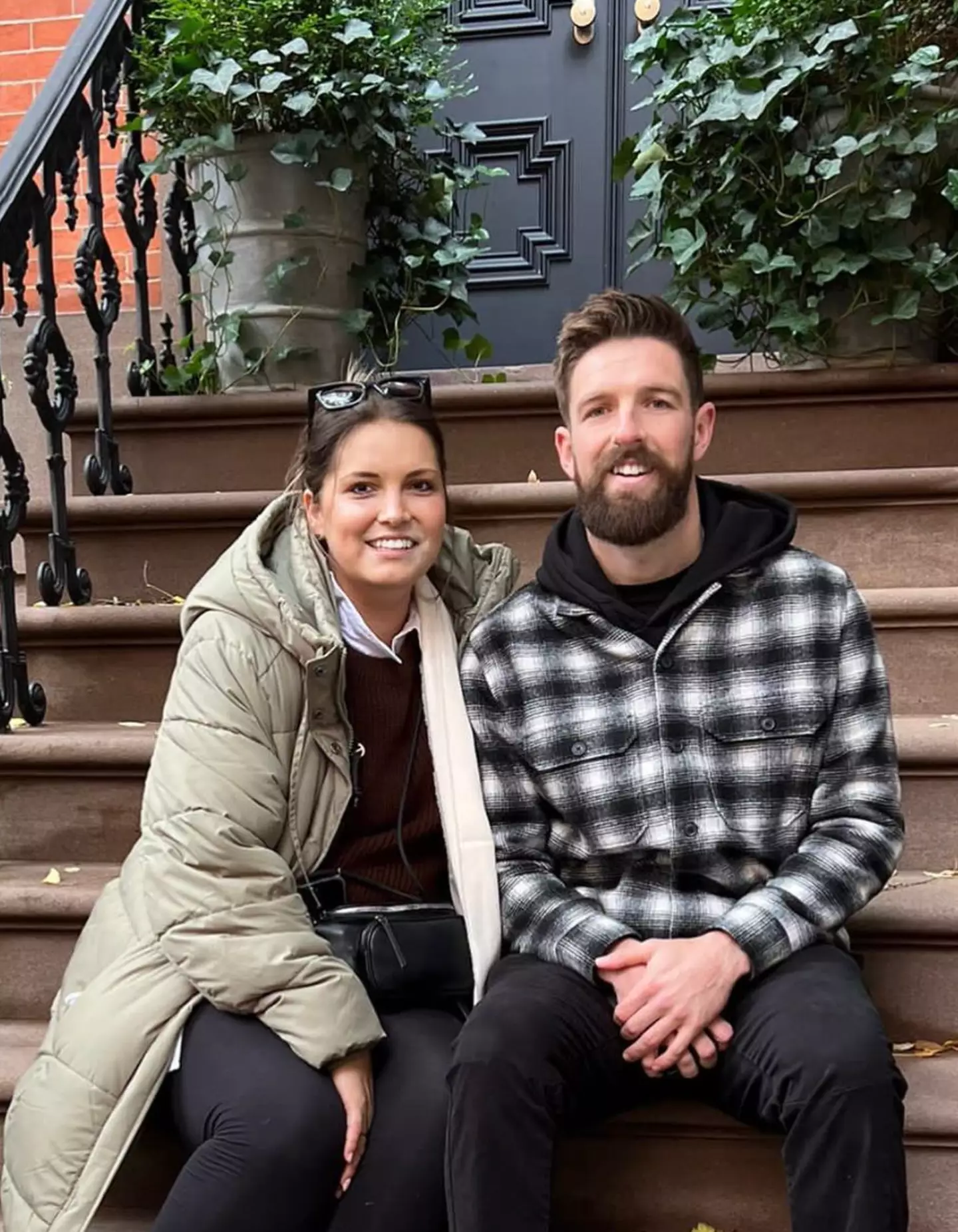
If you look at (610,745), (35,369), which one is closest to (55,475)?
(35,369)

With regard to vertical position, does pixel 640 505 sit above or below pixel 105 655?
above

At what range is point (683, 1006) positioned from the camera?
145 centimetres

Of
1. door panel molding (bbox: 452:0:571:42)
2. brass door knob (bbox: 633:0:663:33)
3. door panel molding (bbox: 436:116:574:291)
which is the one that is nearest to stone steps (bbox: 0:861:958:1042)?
door panel molding (bbox: 436:116:574:291)

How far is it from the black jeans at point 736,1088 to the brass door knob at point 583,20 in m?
3.12

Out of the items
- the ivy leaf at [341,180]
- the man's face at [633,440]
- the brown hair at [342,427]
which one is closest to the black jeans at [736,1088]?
the man's face at [633,440]

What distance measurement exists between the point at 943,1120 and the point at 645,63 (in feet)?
7.51

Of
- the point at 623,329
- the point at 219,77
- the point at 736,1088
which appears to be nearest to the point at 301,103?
the point at 219,77

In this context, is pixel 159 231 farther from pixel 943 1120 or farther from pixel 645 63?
pixel 943 1120

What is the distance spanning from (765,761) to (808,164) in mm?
1547

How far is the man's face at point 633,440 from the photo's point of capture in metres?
1.67

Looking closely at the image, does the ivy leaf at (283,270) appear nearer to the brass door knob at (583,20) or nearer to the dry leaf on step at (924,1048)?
the brass door knob at (583,20)

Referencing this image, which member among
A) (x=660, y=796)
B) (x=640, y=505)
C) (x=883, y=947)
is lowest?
(x=883, y=947)

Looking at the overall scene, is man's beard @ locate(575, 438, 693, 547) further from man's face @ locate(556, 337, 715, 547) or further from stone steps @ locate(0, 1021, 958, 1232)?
stone steps @ locate(0, 1021, 958, 1232)

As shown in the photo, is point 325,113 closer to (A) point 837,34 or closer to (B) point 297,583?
(A) point 837,34
